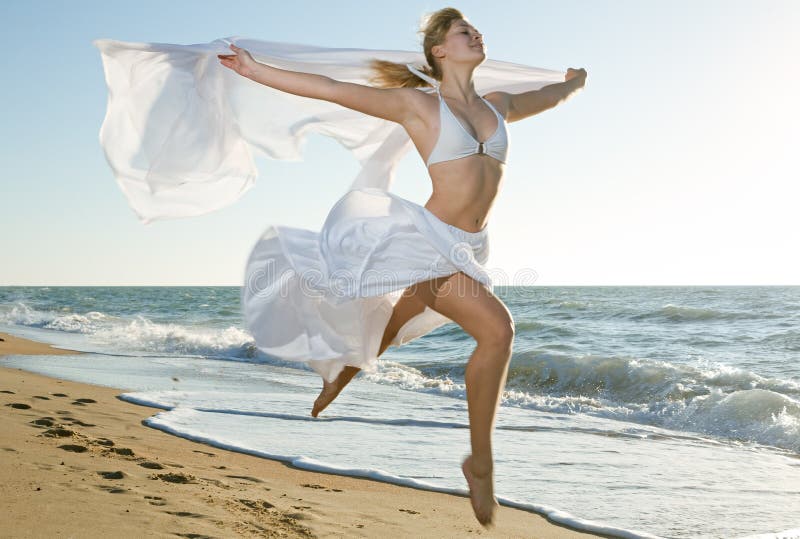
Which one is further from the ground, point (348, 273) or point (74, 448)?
point (348, 273)

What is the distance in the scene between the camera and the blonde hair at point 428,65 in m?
3.74

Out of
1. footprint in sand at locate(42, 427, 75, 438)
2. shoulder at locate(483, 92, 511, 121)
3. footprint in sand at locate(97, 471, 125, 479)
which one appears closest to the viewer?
shoulder at locate(483, 92, 511, 121)

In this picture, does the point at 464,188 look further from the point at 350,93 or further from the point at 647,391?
the point at 647,391

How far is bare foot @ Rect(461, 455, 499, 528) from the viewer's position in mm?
3266

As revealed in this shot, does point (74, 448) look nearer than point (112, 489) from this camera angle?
No

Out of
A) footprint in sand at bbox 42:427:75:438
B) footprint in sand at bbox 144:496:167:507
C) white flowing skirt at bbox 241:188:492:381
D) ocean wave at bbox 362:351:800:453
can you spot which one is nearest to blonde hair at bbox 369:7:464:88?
white flowing skirt at bbox 241:188:492:381

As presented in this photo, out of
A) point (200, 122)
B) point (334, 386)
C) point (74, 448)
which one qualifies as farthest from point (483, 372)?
point (74, 448)

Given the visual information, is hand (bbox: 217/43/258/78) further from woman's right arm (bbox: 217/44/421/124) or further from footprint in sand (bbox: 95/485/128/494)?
footprint in sand (bbox: 95/485/128/494)

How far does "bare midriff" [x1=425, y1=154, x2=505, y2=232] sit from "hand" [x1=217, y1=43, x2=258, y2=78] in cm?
→ 98

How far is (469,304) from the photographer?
Answer: 10.8 ft

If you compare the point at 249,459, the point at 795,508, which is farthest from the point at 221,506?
the point at 795,508

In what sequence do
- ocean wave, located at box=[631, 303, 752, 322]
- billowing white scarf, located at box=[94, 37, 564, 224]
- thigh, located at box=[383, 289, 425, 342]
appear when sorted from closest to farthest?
thigh, located at box=[383, 289, 425, 342], billowing white scarf, located at box=[94, 37, 564, 224], ocean wave, located at box=[631, 303, 752, 322]

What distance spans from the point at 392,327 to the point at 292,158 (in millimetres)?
1270

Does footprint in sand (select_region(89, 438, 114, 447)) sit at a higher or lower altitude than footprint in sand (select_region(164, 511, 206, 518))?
higher
